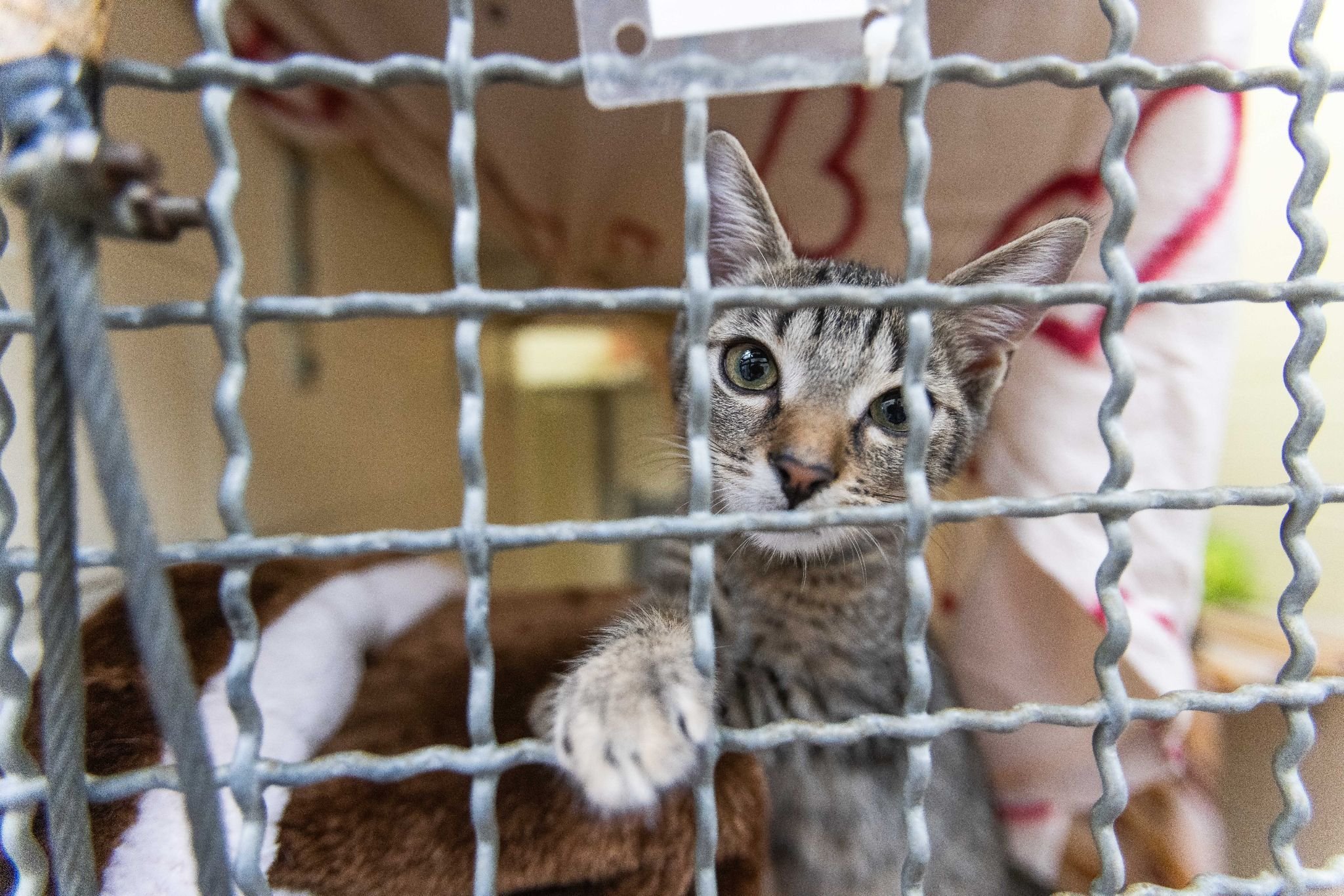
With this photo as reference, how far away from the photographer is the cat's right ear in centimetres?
79

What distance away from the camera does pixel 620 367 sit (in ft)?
9.42

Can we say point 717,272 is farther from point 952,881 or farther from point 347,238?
point 347,238

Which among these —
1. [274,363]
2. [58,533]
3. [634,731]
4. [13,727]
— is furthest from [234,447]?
[274,363]

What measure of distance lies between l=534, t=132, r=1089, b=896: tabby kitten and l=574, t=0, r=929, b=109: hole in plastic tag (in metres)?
0.31

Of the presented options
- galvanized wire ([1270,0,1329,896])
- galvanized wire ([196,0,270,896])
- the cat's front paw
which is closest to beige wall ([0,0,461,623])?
galvanized wire ([196,0,270,896])

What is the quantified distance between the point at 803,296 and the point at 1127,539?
1.03 ft

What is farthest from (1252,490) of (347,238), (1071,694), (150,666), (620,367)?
(620,367)

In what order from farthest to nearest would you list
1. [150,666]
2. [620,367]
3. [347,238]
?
[620,367]
[347,238]
[150,666]

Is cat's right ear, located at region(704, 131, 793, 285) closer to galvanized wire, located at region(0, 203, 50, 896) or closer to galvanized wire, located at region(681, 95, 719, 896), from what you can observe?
galvanized wire, located at region(681, 95, 719, 896)

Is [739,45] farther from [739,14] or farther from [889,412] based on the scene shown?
[889,412]

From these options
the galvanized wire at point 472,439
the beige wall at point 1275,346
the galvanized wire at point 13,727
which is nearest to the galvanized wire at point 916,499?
the galvanized wire at point 472,439

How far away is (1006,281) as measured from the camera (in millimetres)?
793

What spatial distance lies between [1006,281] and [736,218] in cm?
33

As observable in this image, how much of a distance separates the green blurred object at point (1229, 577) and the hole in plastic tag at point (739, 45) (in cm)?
122
